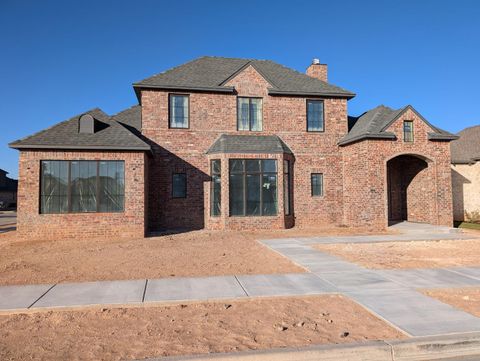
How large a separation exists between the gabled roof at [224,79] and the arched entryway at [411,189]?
5.13 meters

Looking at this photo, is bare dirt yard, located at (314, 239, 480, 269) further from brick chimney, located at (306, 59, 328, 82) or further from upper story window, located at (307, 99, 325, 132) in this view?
brick chimney, located at (306, 59, 328, 82)

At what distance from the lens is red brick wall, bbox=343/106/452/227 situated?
1642 cm

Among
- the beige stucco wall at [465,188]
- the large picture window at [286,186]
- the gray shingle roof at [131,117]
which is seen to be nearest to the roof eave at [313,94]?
the large picture window at [286,186]

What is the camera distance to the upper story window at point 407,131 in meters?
17.0

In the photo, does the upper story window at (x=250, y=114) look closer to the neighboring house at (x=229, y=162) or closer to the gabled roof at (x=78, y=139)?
the neighboring house at (x=229, y=162)

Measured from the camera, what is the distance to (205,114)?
17.8 metres

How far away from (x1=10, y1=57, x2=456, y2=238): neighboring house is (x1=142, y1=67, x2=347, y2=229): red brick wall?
5cm

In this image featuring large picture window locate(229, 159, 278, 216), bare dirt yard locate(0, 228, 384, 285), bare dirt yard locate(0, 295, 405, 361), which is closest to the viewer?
bare dirt yard locate(0, 295, 405, 361)

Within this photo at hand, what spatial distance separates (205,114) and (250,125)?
8.15 feet

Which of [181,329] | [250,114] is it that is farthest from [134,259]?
[250,114]

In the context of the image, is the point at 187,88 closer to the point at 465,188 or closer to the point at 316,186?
the point at 316,186

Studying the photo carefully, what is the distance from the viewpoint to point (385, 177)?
650 inches

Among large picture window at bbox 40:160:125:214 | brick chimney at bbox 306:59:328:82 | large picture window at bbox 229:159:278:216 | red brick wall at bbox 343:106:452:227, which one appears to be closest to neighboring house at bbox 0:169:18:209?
large picture window at bbox 40:160:125:214

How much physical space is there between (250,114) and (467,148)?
16.9 m
